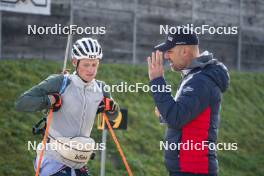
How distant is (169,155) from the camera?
5.24m

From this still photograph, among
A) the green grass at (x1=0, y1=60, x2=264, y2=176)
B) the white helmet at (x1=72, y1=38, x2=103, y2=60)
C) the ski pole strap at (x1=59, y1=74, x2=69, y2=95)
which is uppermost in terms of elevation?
the white helmet at (x1=72, y1=38, x2=103, y2=60)

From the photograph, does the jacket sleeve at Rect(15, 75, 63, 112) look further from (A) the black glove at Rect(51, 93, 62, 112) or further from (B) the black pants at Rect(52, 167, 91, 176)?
(B) the black pants at Rect(52, 167, 91, 176)

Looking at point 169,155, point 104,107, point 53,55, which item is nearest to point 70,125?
point 104,107

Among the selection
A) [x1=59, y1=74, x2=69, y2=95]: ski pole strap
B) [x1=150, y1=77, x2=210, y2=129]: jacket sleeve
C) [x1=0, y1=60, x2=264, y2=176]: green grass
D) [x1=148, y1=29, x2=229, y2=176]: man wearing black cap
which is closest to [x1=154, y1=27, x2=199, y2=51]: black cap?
[x1=148, y1=29, x2=229, y2=176]: man wearing black cap

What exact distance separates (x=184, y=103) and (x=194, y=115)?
12 centimetres

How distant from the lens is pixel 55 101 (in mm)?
5691

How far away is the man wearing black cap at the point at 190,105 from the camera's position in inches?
200

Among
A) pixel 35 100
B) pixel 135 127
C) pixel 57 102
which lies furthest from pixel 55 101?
pixel 135 127

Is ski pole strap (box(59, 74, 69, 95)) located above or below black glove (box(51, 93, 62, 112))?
above

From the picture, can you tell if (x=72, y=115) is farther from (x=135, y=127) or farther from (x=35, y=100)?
(x=135, y=127)

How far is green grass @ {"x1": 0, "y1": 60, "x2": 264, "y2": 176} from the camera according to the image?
1021 centimetres

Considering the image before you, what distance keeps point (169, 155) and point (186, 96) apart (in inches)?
18.6

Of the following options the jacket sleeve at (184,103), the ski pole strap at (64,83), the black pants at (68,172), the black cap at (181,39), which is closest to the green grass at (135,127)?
the black pants at (68,172)

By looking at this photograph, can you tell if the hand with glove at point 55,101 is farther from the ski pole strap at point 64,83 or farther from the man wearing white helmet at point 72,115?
the ski pole strap at point 64,83
